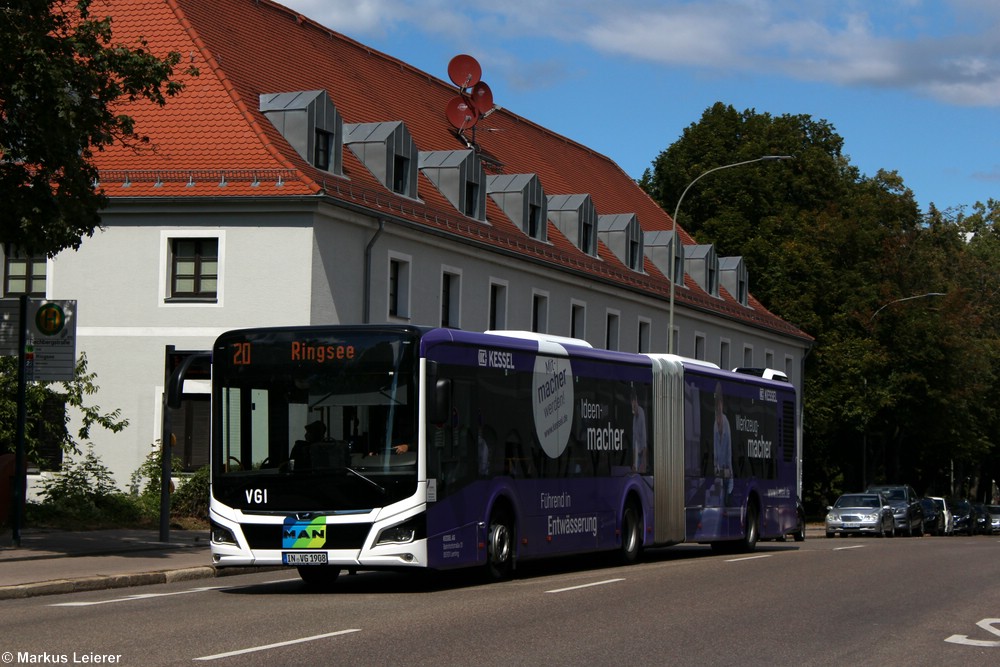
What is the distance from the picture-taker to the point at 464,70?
48.0 meters

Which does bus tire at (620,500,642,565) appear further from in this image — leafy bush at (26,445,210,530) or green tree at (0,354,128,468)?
green tree at (0,354,128,468)

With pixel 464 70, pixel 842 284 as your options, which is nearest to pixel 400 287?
pixel 464 70

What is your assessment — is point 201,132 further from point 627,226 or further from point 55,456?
point 627,226

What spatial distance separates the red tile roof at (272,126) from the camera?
109ft

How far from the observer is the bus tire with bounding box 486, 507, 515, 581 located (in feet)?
59.3

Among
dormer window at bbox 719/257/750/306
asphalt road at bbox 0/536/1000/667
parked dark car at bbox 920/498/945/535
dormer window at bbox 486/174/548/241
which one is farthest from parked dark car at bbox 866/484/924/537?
asphalt road at bbox 0/536/1000/667

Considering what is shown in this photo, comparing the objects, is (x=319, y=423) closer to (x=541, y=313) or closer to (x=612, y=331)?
(x=541, y=313)

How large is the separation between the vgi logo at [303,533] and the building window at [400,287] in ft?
66.5

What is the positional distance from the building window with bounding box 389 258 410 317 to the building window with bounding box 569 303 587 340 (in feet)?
35.4

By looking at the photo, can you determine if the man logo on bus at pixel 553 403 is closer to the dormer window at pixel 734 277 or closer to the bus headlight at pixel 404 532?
the bus headlight at pixel 404 532

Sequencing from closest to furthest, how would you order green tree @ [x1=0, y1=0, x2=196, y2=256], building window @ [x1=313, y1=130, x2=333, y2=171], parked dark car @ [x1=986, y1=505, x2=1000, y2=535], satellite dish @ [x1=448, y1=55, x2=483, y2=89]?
green tree @ [x1=0, y1=0, x2=196, y2=256]
building window @ [x1=313, y1=130, x2=333, y2=171]
satellite dish @ [x1=448, y1=55, x2=483, y2=89]
parked dark car @ [x1=986, y1=505, x2=1000, y2=535]

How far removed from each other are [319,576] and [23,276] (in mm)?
19005

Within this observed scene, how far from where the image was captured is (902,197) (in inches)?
2670

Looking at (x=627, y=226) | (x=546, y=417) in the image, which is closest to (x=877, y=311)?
(x=627, y=226)
